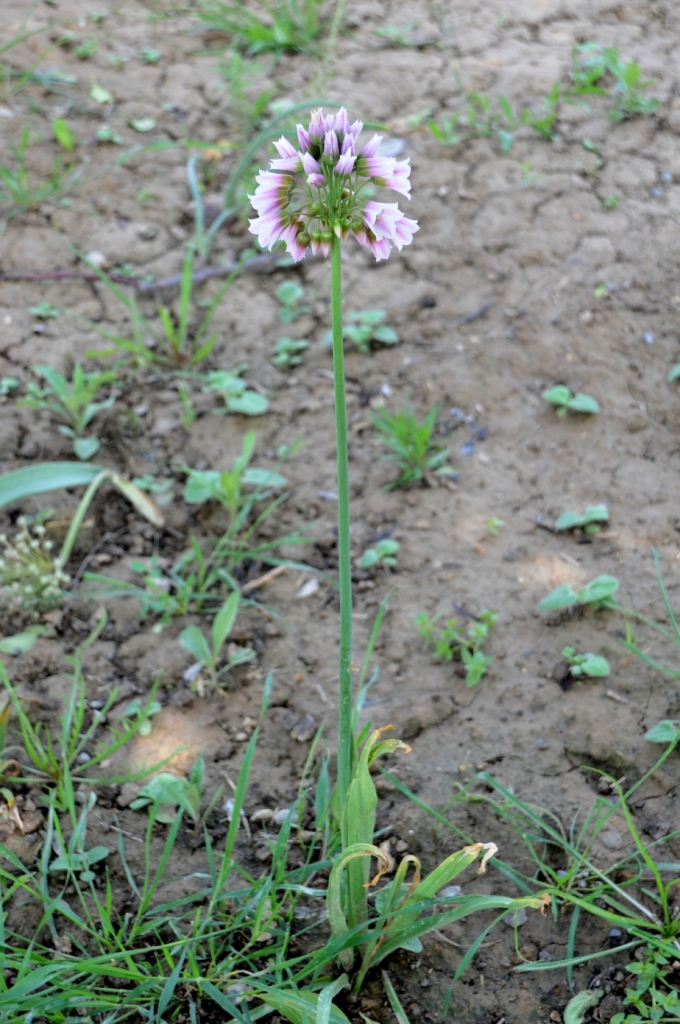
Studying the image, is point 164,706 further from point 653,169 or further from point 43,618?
point 653,169

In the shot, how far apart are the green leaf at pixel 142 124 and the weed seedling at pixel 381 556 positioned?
2.34m

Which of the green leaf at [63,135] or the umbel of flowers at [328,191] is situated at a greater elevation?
the umbel of flowers at [328,191]

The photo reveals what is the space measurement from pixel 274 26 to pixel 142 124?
0.86 meters

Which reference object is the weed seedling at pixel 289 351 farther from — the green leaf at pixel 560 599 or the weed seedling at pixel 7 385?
the green leaf at pixel 560 599

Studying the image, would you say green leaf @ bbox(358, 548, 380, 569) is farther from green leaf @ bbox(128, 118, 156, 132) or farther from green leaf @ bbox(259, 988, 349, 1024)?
green leaf @ bbox(128, 118, 156, 132)

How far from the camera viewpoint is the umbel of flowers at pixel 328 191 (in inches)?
44.2

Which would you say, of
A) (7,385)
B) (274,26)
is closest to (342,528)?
(7,385)

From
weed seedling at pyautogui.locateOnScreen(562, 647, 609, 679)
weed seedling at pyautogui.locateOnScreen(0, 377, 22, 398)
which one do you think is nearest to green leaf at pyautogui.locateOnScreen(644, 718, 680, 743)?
weed seedling at pyautogui.locateOnScreen(562, 647, 609, 679)

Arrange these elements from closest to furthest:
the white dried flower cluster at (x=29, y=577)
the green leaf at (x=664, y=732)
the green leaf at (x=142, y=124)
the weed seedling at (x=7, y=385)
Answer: the green leaf at (x=664, y=732), the white dried flower cluster at (x=29, y=577), the weed seedling at (x=7, y=385), the green leaf at (x=142, y=124)

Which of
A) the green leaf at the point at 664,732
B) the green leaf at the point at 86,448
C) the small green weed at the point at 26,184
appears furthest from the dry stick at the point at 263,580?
the small green weed at the point at 26,184

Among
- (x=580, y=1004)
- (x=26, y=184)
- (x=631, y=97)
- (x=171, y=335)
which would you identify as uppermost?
(x=631, y=97)

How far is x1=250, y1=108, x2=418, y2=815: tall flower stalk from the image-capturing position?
1.12 metres

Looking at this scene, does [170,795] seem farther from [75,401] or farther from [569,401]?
[569,401]

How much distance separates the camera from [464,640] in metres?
2.00
